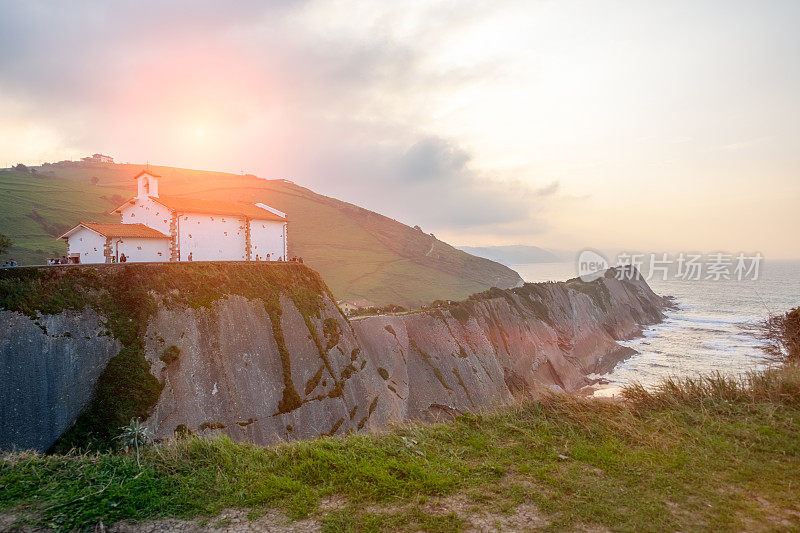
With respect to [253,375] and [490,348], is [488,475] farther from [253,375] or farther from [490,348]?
[490,348]

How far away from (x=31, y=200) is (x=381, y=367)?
3992 inches

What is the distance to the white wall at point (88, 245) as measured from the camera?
3462 cm

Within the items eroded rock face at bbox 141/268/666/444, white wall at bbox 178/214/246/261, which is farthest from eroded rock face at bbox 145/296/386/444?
white wall at bbox 178/214/246/261

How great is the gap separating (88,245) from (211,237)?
9.67m

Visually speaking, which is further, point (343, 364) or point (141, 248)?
point (141, 248)

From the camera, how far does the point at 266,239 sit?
45500mm

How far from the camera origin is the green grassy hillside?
292 ft

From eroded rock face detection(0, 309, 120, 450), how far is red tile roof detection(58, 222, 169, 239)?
12.4 m

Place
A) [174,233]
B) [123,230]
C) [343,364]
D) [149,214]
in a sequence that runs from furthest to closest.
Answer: [149,214] → [174,233] → [123,230] → [343,364]

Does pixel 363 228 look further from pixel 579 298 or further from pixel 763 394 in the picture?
pixel 763 394

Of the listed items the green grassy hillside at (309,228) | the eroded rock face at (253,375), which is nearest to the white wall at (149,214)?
the eroded rock face at (253,375)

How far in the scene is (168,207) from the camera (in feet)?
125

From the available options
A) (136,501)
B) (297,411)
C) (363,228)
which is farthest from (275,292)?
(363,228)

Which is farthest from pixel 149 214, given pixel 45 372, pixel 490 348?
pixel 490 348
